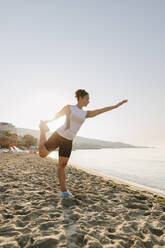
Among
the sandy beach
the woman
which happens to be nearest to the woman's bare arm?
the woman

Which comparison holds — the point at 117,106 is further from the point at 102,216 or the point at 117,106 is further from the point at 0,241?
the point at 0,241

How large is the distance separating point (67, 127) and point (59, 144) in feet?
1.55

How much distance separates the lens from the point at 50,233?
2.71 metres

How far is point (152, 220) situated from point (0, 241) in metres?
2.66

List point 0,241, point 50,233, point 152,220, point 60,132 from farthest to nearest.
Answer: point 60,132
point 152,220
point 50,233
point 0,241

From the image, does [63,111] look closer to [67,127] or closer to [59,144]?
[67,127]

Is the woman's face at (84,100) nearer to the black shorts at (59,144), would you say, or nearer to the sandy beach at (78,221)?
the black shorts at (59,144)

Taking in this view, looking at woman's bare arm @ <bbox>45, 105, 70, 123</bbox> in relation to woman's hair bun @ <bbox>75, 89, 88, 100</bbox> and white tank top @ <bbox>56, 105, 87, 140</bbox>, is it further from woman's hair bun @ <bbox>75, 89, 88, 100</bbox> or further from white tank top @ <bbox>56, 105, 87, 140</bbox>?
woman's hair bun @ <bbox>75, 89, 88, 100</bbox>

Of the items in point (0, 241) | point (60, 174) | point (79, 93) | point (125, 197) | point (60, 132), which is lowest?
point (125, 197)

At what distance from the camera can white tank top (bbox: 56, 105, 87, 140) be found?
4.36m

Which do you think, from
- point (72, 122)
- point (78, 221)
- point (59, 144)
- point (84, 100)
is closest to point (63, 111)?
point (72, 122)

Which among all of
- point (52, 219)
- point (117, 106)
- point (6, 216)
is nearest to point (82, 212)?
point (52, 219)

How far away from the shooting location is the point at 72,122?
14.4 feet

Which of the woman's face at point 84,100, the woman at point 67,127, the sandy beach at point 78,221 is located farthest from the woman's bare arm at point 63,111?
the sandy beach at point 78,221
